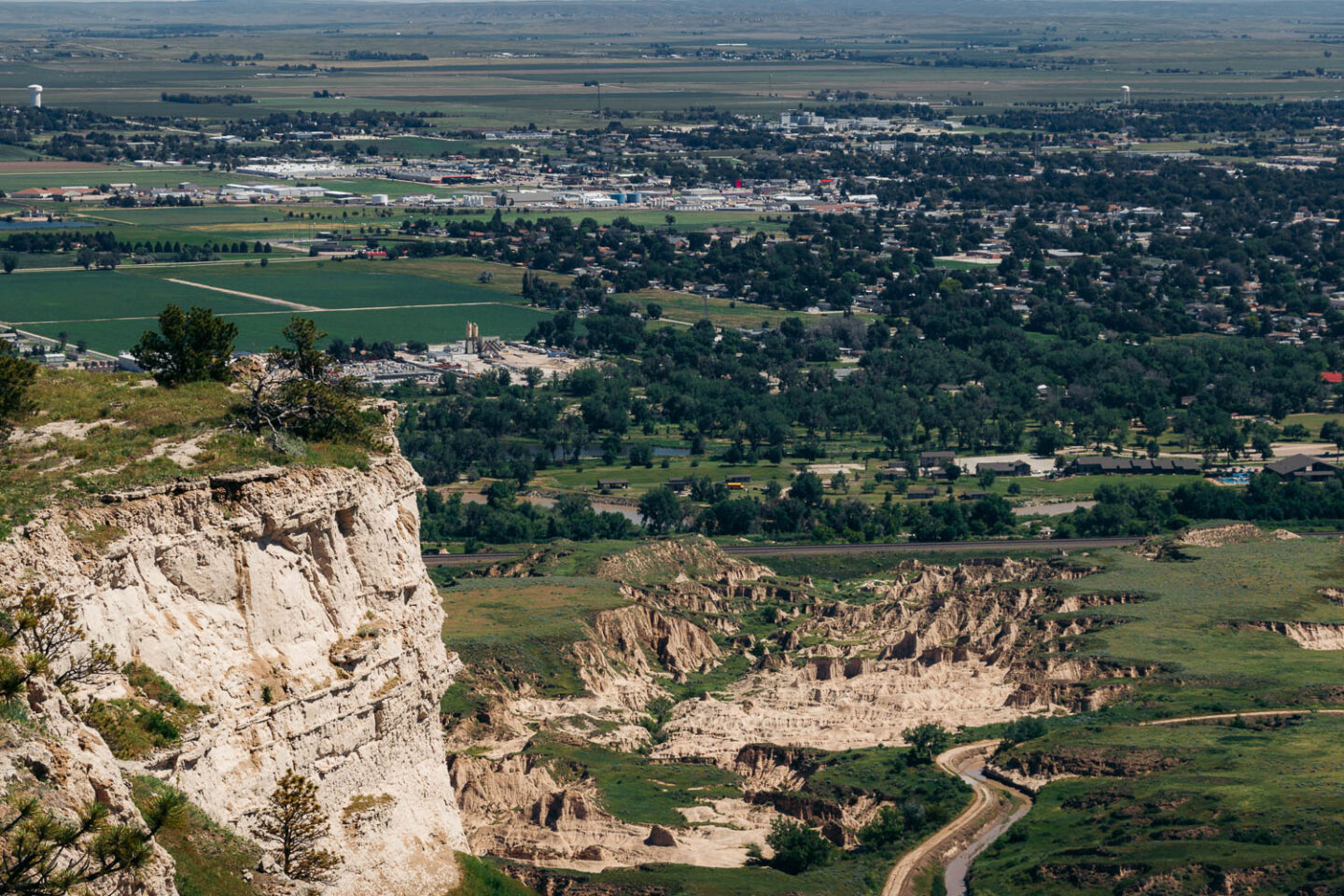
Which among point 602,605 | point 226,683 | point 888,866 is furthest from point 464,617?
point 226,683

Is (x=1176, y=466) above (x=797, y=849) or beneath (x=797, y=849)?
beneath

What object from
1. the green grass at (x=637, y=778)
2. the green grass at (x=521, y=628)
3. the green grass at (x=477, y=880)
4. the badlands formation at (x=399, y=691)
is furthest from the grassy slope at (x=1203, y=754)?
the green grass at (x=477, y=880)

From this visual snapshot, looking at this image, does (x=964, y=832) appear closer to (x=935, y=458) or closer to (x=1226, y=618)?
(x=1226, y=618)

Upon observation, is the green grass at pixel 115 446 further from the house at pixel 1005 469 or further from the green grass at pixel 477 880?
the house at pixel 1005 469

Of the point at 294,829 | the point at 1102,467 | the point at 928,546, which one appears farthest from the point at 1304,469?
the point at 294,829

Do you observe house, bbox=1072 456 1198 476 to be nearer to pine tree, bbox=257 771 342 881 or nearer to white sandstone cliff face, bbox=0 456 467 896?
white sandstone cliff face, bbox=0 456 467 896

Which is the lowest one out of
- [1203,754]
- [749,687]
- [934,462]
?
[934,462]

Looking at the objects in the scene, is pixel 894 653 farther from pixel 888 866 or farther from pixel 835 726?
pixel 888 866
